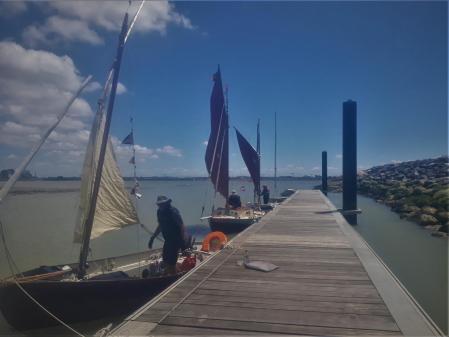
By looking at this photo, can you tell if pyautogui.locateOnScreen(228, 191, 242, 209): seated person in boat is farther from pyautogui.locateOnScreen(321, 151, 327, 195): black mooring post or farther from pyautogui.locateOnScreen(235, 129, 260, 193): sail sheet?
pyautogui.locateOnScreen(321, 151, 327, 195): black mooring post

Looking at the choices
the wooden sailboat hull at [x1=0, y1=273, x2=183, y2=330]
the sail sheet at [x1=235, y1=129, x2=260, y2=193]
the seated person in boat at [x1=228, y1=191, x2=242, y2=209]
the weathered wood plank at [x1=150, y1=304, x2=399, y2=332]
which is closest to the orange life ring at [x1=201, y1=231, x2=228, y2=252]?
the wooden sailboat hull at [x1=0, y1=273, x2=183, y2=330]

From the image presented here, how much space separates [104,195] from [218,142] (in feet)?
45.0

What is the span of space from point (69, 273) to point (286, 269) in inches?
207

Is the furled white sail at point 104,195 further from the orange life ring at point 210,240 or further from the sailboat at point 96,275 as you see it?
the orange life ring at point 210,240

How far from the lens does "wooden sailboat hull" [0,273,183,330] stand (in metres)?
7.43

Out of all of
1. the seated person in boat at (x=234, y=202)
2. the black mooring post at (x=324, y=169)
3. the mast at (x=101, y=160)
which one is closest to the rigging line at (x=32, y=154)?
the mast at (x=101, y=160)

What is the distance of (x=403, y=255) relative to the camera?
15727mm

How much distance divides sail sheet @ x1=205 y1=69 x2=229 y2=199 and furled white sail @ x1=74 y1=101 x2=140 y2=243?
12494 mm

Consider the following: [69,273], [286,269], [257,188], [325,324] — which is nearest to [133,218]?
[69,273]

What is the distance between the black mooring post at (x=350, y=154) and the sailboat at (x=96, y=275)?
38.0ft

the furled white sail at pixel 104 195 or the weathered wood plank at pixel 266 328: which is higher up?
the furled white sail at pixel 104 195

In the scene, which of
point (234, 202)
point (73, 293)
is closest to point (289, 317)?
point (73, 293)

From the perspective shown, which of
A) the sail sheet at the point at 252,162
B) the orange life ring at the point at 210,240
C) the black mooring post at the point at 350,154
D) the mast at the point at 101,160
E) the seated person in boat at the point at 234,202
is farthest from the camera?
the sail sheet at the point at 252,162

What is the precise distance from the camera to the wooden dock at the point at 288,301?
4141 mm
